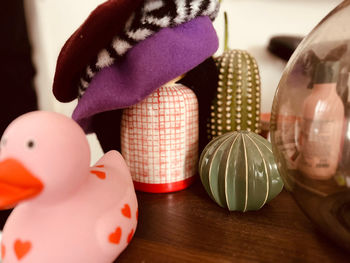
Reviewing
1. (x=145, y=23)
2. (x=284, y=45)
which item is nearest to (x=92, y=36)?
(x=145, y=23)

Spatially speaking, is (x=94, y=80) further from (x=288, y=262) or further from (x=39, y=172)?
(x=288, y=262)

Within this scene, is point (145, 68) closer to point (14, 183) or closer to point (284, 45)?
point (14, 183)

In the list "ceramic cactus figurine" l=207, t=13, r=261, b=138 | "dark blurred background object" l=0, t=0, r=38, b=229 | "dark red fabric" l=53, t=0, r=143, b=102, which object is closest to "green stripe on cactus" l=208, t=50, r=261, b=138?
"ceramic cactus figurine" l=207, t=13, r=261, b=138

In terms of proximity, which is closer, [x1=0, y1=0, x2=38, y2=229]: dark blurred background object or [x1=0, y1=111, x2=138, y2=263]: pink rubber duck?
[x1=0, y1=111, x2=138, y2=263]: pink rubber duck

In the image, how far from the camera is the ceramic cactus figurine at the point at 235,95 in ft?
1.48

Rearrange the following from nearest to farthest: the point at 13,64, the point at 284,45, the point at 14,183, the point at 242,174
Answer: the point at 14,183 → the point at 242,174 → the point at 13,64 → the point at 284,45

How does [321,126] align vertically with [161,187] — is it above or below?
above

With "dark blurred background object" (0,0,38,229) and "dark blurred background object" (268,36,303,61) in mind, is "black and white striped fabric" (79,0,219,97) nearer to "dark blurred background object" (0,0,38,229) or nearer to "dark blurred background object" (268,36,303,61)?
"dark blurred background object" (0,0,38,229)

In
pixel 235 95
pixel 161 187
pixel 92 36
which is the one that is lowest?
pixel 161 187

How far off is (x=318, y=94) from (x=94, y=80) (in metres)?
0.23

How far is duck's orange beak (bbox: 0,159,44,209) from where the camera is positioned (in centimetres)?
21

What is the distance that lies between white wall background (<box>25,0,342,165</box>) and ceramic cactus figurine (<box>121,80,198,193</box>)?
222 millimetres

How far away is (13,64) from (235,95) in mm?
354

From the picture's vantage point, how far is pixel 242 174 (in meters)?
0.33
